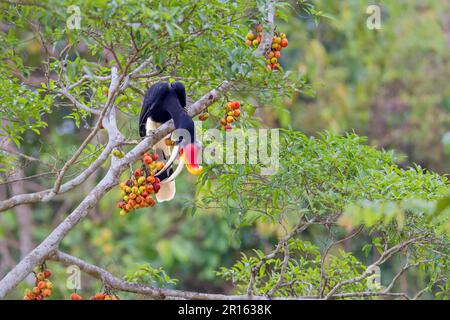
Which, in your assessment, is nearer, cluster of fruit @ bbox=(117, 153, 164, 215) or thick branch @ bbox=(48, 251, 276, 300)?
cluster of fruit @ bbox=(117, 153, 164, 215)

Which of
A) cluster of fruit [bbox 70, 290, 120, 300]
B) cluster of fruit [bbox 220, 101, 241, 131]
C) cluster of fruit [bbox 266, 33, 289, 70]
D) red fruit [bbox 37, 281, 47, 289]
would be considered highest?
cluster of fruit [bbox 266, 33, 289, 70]

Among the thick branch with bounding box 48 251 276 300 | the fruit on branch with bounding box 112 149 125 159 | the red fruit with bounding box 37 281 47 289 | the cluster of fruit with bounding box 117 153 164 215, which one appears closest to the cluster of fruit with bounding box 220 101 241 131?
the cluster of fruit with bounding box 117 153 164 215

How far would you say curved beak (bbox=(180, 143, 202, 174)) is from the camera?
3156mm

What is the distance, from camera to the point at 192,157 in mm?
3178

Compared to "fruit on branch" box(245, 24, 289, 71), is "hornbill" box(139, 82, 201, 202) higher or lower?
lower

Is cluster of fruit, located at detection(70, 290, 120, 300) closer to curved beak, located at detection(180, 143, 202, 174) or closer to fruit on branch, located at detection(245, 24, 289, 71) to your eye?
curved beak, located at detection(180, 143, 202, 174)

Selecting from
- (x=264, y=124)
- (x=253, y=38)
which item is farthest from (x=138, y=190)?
(x=264, y=124)

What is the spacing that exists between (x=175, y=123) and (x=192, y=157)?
0.74 ft

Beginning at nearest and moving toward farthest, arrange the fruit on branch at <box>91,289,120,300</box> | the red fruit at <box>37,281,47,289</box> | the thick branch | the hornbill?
the red fruit at <box>37,281,47,289</box>
the fruit on branch at <box>91,289,120,300</box>
the thick branch
the hornbill

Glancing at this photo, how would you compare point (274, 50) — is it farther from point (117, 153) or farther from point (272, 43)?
point (117, 153)

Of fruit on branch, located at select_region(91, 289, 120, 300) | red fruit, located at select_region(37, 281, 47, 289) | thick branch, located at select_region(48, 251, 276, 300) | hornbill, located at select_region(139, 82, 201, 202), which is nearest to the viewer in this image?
red fruit, located at select_region(37, 281, 47, 289)

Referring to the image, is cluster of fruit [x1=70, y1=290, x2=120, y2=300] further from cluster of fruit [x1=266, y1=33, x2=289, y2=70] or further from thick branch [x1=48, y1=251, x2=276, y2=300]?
cluster of fruit [x1=266, y1=33, x2=289, y2=70]

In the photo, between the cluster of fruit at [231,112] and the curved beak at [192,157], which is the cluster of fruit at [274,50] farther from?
the curved beak at [192,157]
